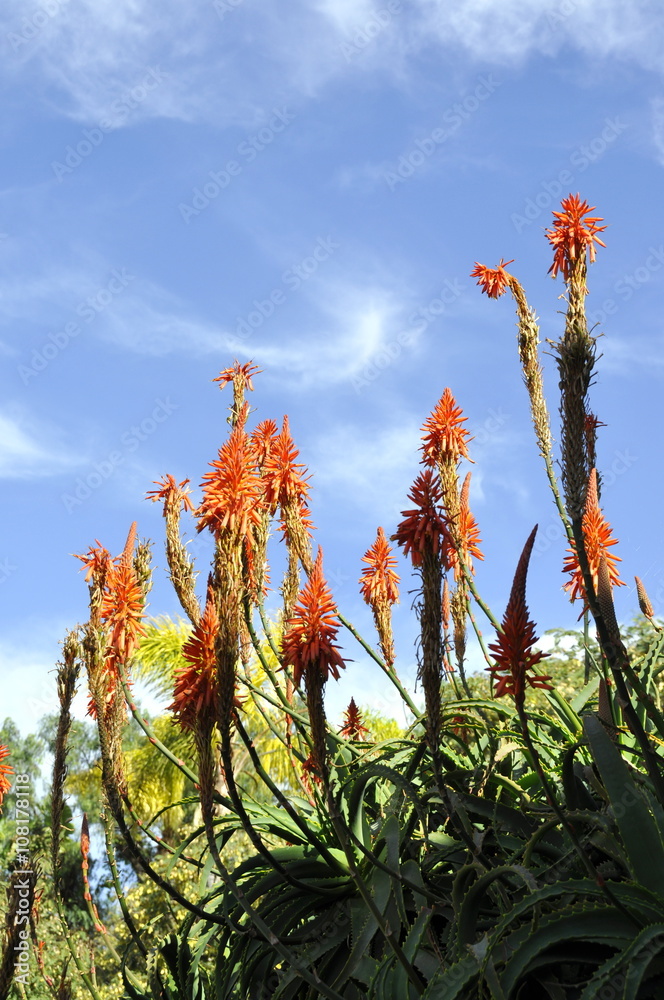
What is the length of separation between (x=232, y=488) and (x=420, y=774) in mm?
1709

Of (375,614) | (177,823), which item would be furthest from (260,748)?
(375,614)

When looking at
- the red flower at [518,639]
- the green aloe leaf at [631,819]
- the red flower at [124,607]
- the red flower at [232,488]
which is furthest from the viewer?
the red flower at [124,607]

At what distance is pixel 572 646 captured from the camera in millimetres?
14438

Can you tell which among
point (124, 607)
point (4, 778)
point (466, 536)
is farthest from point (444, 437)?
point (4, 778)

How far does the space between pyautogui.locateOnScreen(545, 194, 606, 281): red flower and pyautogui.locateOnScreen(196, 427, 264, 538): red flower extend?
58.0 inches

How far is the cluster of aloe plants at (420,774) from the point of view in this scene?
8.09 ft

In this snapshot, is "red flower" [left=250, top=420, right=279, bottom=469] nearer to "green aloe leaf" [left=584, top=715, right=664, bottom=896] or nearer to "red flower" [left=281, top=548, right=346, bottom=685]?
"red flower" [left=281, top=548, right=346, bottom=685]

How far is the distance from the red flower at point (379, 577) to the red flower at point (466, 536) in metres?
0.37

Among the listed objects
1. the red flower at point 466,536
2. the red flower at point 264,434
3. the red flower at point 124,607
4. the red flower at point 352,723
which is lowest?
the red flower at point 352,723

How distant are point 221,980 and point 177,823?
2136 centimetres

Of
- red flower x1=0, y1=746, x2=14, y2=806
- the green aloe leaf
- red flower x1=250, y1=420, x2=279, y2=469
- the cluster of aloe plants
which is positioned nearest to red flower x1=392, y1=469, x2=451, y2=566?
the cluster of aloe plants

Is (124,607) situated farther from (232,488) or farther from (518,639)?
(518,639)

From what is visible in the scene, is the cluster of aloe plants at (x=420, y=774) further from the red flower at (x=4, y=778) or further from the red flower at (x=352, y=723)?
the red flower at (x=4, y=778)

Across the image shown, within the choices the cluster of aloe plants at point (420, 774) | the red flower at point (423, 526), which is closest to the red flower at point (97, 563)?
the cluster of aloe plants at point (420, 774)
